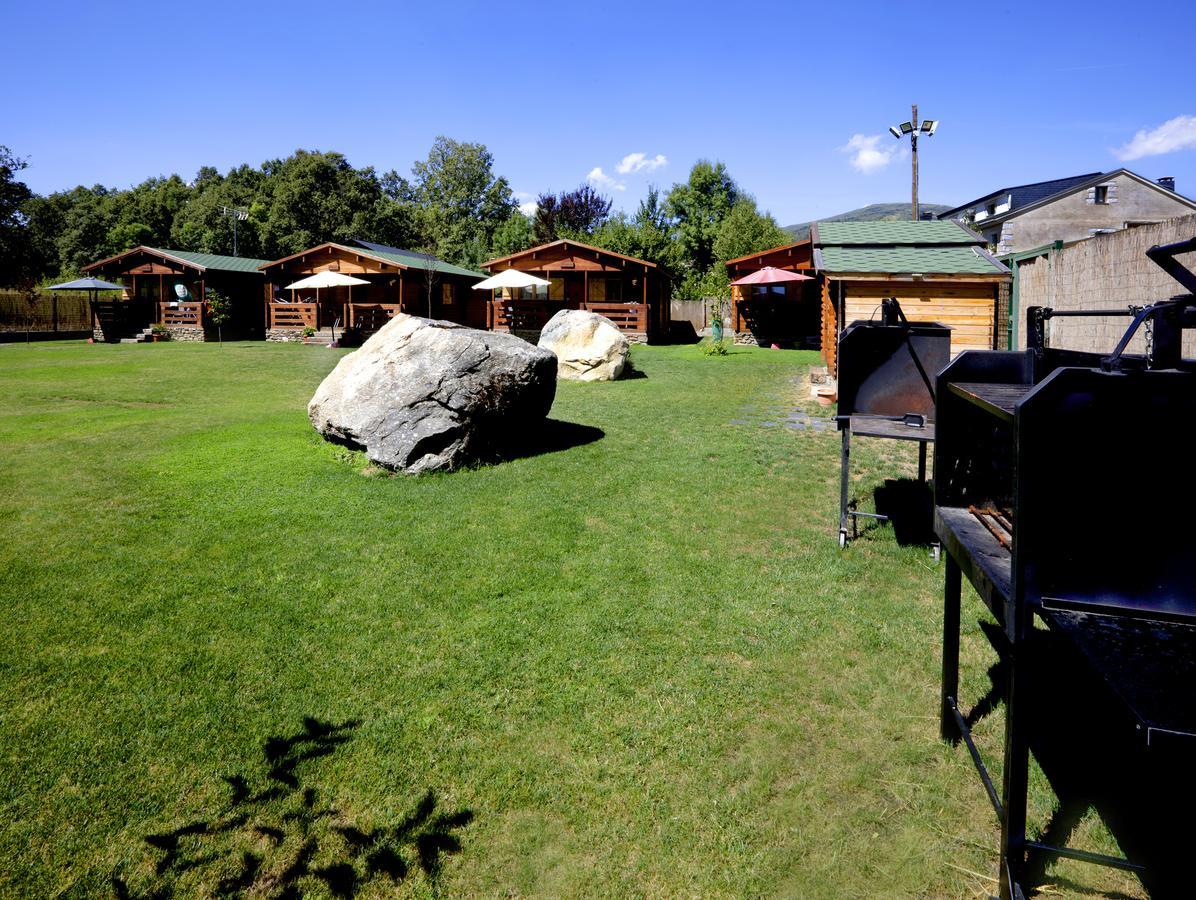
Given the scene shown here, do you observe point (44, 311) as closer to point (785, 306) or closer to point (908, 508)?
point (785, 306)

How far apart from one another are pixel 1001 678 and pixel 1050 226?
4688 centimetres

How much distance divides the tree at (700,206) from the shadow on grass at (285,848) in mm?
49228

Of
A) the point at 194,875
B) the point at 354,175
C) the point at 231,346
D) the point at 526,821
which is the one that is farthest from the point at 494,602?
the point at 354,175

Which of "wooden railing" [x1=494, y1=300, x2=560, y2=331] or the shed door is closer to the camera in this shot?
the shed door

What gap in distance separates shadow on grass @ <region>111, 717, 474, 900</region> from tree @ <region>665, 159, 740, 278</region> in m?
49.2

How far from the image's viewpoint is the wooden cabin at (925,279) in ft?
41.4

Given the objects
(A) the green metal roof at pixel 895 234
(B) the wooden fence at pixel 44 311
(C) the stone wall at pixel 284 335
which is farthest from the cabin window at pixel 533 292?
(B) the wooden fence at pixel 44 311

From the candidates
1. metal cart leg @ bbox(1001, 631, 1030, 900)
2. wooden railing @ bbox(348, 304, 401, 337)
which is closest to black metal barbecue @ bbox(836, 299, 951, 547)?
metal cart leg @ bbox(1001, 631, 1030, 900)

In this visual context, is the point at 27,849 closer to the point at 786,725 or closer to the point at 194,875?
the point at 194,875

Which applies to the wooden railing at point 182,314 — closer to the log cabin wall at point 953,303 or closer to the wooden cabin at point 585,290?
the wooden cabin at point 585,290

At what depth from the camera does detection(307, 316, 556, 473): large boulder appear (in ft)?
23.8

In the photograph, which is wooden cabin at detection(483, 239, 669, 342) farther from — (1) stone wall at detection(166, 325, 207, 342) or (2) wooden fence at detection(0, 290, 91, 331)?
(2) wooden fence at detection(0, 290, 91, 331)

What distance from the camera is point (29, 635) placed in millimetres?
3887

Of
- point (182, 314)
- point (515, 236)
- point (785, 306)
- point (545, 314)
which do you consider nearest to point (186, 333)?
point (182, 314)
